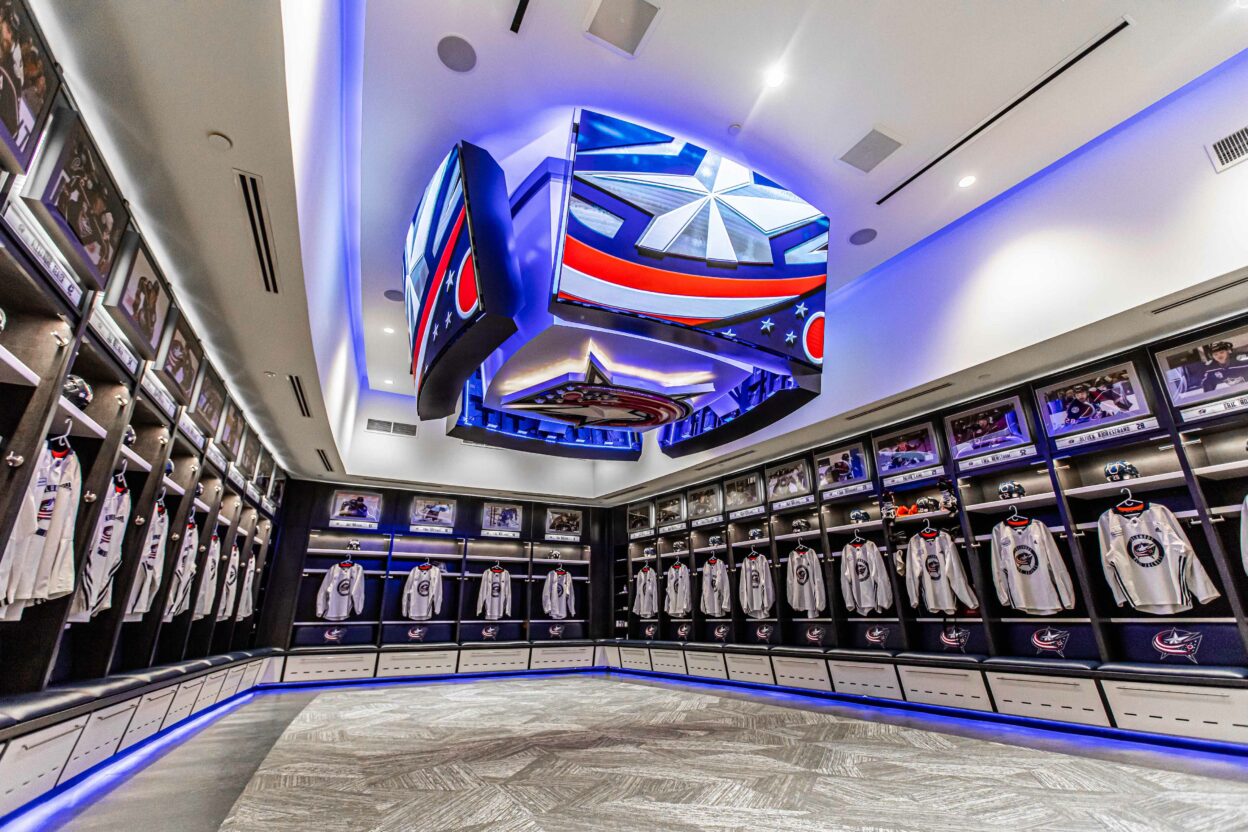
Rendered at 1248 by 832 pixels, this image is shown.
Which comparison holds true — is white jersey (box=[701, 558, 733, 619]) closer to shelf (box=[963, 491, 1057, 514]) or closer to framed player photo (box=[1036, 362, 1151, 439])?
shelf (box=[963, 491, 1057, 514])

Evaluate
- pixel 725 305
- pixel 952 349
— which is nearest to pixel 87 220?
pixel 725 305

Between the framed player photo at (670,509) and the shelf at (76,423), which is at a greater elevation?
the framed player photo at (670,509)

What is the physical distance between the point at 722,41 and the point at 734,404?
3263mm

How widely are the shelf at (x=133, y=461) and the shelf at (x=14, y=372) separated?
1235 millimetres

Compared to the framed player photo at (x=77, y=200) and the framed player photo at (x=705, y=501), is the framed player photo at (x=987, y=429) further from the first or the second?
the framed player photo at (x=77, y=200)

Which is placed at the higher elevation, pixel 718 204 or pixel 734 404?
pixel 718 204

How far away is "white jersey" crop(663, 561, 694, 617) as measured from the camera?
8516 millimetres

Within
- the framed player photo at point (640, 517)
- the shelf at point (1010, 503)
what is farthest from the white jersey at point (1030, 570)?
the framed player photo at point (640, 517)

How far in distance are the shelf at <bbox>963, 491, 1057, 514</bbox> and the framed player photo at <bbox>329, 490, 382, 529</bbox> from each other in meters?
8.29

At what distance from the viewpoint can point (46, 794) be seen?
255 cm

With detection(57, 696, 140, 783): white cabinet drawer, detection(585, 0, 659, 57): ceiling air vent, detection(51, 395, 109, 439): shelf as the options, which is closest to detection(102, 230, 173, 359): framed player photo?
detection(51, 395, 109, 439): shelf

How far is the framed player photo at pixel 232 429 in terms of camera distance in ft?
16.6

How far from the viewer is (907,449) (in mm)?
5816

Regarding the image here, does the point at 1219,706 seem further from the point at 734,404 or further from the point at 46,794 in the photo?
the point at 46,794
